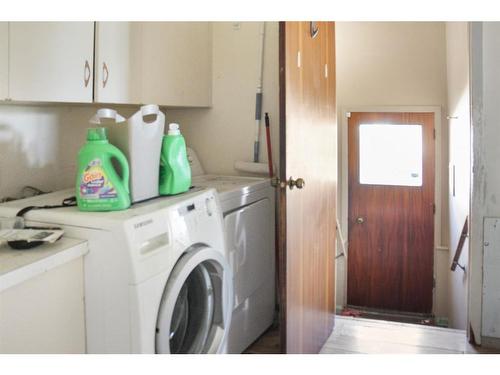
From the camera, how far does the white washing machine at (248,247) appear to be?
2240mm

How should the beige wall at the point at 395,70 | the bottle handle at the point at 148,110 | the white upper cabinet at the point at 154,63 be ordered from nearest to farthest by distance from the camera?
the bottle handle at the point at 148,110 → the white upper cabinet at the point at 154,63 → the beige wall at the point at 395,70

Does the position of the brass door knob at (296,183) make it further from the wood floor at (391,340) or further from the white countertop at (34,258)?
the wood floor at (391,340)

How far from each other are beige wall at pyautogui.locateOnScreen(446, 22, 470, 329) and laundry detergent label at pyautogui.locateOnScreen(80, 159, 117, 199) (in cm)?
246

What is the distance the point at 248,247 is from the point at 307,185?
0.41 metres

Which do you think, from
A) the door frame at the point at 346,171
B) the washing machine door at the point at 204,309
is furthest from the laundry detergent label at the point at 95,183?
the door frame at the point at 346,171

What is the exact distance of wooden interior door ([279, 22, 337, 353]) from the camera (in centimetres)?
202

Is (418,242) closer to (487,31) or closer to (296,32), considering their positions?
(487,31)

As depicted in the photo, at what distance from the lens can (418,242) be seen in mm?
4758

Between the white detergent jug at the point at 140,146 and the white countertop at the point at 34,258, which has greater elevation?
the white detergent jug at the point at 140,146

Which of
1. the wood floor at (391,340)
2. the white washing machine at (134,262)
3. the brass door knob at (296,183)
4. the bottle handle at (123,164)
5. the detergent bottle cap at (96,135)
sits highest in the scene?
the detergent bottle cap at (96,135)

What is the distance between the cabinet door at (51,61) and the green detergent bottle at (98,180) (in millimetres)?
384

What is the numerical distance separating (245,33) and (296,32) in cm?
77

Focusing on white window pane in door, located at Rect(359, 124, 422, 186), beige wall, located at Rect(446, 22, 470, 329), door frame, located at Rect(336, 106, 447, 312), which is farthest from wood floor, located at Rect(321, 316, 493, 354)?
white window pane in door, located at Rect(359, 124, 422, 186)

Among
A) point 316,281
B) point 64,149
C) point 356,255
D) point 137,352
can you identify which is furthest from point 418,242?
point 137,352
